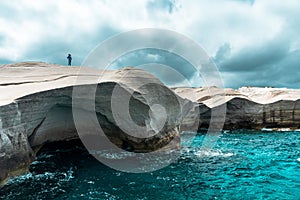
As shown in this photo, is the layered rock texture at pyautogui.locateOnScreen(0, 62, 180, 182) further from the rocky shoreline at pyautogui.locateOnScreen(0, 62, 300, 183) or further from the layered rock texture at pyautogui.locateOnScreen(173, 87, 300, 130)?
the layered rock texture at pyautogui.locateOnScreen(173, 87, 300, 130)

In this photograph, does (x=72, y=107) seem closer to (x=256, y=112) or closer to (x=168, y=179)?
(x=168, y=179)

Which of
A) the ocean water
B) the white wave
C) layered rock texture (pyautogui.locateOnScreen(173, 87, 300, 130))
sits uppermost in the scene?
layered rock texture (pyautogui.locateOnScreen(173, 87, 300, 130))

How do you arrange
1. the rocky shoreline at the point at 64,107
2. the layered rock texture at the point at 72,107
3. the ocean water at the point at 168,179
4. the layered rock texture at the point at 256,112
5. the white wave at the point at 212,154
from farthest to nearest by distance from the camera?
the layered rock texture at the point at 256,112 < the white wave at the point at 212,154 < the layered rock texture at the point at 72,107 < the rocky shoreline at the point at 64,107 < the ocean water at the point at 168,179

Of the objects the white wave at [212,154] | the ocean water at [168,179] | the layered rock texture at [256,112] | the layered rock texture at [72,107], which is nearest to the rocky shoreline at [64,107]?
the layered rock texture at [72,107]

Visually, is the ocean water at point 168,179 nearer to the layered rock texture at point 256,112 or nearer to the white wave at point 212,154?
the white wave at point 212,154

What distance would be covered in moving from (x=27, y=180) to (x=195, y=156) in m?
10.5

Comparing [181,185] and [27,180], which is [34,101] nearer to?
[27,180]

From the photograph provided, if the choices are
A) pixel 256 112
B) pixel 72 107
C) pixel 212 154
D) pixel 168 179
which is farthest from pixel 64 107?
pixel 256 112

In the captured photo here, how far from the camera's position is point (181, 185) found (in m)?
11.4

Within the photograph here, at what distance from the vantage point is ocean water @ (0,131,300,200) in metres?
10.3

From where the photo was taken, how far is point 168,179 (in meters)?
12.2

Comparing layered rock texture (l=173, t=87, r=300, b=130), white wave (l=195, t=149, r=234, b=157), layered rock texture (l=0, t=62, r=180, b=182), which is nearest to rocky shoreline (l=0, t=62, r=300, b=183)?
layered rock texture (l=0, t=62, r=180, b=182)

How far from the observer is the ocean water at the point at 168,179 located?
10258mm

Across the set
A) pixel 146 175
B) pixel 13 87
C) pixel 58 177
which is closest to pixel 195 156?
pixel 146 175
